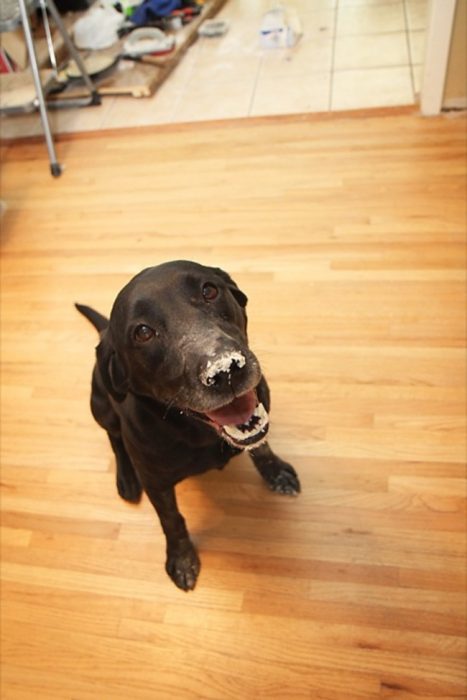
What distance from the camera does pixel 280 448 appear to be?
5.85 ft

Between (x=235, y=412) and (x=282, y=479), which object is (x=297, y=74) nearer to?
(x=282, y=479)

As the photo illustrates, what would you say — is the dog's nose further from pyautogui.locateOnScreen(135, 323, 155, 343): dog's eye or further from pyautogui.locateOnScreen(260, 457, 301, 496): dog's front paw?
pyautogui.locateOnScreen(260, 457, 301, 496): dog's front paw

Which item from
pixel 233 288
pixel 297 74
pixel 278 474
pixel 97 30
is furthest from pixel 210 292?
pixel 97 30

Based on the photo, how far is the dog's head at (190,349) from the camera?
1.05 m

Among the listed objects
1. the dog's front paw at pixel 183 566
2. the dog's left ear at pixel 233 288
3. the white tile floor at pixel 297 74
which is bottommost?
the dog's front paw at pixel 183 566

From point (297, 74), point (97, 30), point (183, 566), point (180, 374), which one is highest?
point (180, 374)

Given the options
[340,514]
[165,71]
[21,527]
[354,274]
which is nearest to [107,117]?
[165,71]

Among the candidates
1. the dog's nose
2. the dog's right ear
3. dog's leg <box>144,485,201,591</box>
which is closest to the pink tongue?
the dog's nose

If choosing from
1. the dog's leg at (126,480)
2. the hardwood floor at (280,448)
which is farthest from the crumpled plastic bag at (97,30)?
the dog's leg at (126,480)

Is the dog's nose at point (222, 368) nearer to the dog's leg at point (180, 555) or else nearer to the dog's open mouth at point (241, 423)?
the dog's open mouth at point (241, 423)

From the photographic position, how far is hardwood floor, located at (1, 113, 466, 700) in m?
1.43

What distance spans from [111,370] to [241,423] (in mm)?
325

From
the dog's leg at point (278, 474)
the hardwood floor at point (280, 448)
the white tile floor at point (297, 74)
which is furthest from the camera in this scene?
the white tile floor at point (297, 74)

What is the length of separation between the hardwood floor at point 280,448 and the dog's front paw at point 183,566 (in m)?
0.03
